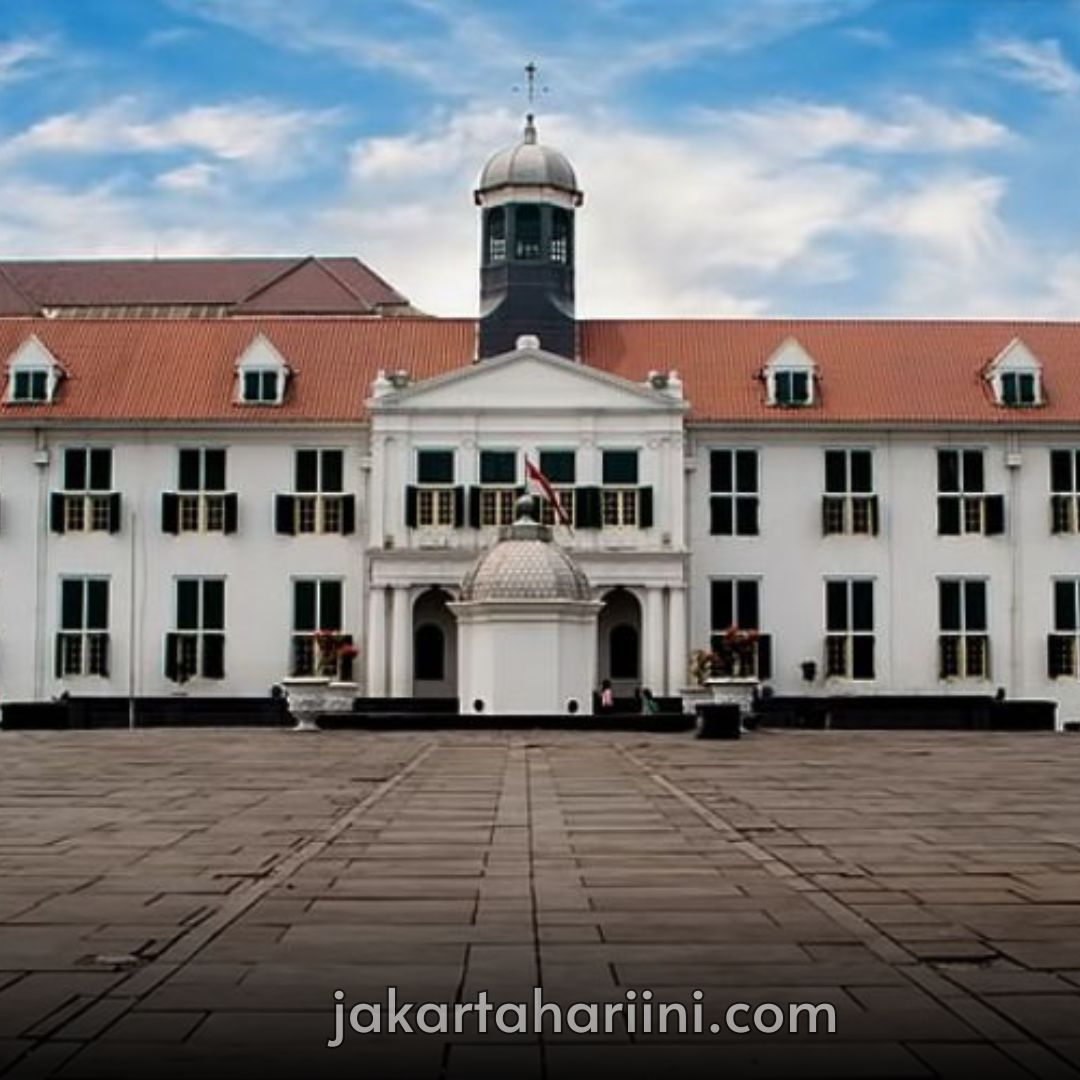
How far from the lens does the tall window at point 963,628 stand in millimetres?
58156

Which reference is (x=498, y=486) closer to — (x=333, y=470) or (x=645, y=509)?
(x=645, y=509)

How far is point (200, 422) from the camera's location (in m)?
58.7

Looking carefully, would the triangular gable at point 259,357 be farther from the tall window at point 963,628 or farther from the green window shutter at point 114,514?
the tall window at point 963,628

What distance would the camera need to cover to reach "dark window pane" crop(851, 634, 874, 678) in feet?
191

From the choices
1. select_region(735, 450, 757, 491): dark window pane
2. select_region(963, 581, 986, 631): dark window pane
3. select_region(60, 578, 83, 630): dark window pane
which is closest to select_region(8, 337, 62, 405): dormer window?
select_region(60, 578, 83, 630): dark window pane

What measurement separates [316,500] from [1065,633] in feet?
74.1

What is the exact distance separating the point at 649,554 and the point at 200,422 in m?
13.9

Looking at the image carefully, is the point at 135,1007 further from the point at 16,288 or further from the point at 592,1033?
the point at 16,288

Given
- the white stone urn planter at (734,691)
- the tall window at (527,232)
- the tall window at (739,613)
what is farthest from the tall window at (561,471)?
the white stone urn planter at (734,691)

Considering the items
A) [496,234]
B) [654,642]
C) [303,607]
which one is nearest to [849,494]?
[654,642]

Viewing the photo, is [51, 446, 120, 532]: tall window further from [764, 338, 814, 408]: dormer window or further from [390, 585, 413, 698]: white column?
[764, 338, 814, 408]: dormer window

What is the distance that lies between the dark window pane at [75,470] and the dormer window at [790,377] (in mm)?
20659

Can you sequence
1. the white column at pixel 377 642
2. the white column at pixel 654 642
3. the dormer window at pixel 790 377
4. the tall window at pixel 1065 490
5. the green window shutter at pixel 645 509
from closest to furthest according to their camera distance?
the white column at pixel 654 642
the white column at pixel 377 642
the green window shutter at pixel 645 509
the tall window at pixel 1065 490
the dormer window at pixel 790 377

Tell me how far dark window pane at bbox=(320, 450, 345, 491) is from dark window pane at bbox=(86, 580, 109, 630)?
7.13m
